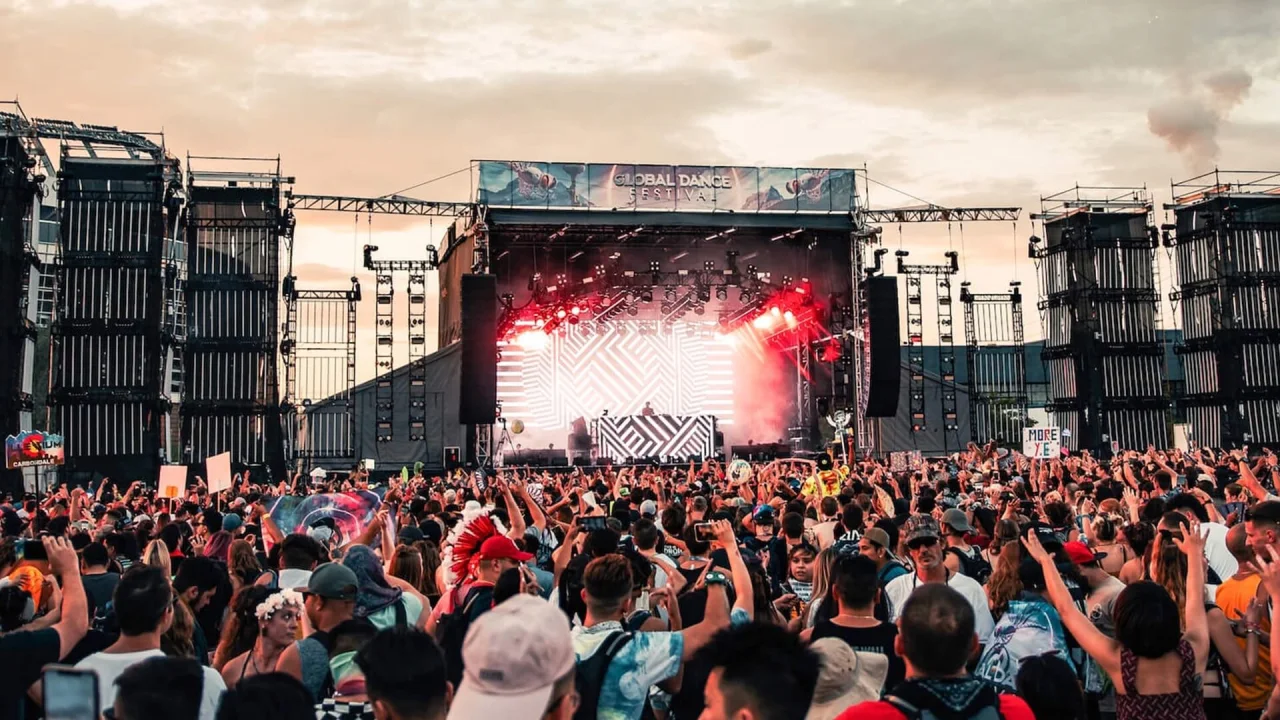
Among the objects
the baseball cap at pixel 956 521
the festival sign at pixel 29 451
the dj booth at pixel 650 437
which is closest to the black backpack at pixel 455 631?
the baseball cap at pixel 956 521

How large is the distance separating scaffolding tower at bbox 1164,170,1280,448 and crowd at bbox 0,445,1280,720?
27.2 meters

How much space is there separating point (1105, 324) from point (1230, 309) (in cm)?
323

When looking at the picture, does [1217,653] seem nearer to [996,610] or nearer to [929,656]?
[996,610]

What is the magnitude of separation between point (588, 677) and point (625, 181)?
28606 mm

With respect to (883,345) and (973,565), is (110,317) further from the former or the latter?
(973,565)

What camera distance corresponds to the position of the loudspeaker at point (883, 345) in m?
26.8

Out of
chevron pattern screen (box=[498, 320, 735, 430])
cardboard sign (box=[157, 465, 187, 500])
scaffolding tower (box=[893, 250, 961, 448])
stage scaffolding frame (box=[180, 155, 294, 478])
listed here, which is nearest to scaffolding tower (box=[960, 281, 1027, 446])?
scaffolding tower (box=[893, 250, 961, 448])

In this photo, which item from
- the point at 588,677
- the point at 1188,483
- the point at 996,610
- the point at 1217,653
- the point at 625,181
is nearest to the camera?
the point at 588,677

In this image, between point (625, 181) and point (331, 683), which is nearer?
point (331, 683)

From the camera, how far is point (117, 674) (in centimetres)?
400

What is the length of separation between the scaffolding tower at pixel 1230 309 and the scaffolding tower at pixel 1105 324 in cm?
84

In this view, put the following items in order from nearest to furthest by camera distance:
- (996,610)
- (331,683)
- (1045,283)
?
(331,683) → (996,610) → (1045,283)

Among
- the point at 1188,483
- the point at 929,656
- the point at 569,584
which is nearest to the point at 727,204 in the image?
the point at 1188,483

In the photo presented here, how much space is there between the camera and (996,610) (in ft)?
18.3
